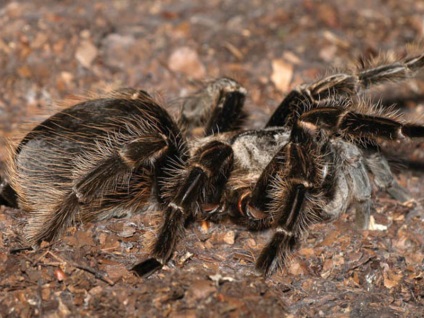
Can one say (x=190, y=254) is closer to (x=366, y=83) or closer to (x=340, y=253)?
(x=340, y=253)

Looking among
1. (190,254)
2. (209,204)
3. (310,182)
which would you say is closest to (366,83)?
(310,182)

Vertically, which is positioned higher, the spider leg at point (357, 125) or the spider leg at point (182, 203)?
the spider leg at point (357, 125)

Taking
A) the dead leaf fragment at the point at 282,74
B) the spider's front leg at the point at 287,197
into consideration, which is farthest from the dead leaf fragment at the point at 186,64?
the spider's front leg at the point at 287,197

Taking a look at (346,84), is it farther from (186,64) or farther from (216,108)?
(186,64)

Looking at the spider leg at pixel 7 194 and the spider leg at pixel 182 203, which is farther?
the spider leg at pixel 7 194

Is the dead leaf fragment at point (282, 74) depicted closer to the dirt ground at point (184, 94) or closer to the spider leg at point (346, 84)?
the dirt ground at point (184, 94)

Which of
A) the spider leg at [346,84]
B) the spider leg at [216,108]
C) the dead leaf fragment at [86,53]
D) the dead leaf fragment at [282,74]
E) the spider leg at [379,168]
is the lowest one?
the dead leaf fragment at [282,74]

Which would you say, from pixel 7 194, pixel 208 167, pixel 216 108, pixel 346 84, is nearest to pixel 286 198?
pixel 208 167
